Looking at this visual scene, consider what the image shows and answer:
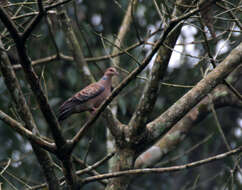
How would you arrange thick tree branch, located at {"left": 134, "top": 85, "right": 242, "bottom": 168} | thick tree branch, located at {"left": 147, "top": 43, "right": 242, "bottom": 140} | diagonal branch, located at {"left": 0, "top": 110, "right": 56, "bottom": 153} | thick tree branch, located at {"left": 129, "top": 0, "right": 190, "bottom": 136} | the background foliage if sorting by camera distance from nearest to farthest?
1. diagonal branch, located at {"left": 0, "top": 110, "right": 56, "bottom": 153}
2. thick tree branch, located at {"left": 129, "top": 0, "right": 190, "bottom": 136}
3. thick tree branch, located at {"left": 147, "top": 43, "right": 242, "bottom": 140}
4. thick tree branch, located at {"left": 134, "top": 85, "right": 242, "bottom": 168}
5. the background foliage

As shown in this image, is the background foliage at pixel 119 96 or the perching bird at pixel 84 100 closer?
the perching bird at pixel 84 100

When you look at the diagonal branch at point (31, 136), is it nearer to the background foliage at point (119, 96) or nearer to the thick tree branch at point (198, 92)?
the thick tree branch at point (198, 92)

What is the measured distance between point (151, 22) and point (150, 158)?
307cm

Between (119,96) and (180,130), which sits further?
(119,96)

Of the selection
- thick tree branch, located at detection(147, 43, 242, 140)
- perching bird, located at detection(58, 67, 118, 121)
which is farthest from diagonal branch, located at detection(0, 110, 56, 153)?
perching bird, located at detection(58, 67, 118, 121)

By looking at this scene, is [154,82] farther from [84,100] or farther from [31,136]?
[84,100]

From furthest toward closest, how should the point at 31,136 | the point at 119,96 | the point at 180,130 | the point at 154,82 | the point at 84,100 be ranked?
the point at 119,96 < the point at 84,100 < the point at 180,130 < the point at 154,82 < the point at 31,136

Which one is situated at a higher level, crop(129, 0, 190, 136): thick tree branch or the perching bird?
crop(129, 0, 190, 136): thick tree branch

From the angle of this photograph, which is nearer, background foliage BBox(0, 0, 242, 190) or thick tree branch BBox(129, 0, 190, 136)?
thick tree branch BBox(129, 0, 190, 136)

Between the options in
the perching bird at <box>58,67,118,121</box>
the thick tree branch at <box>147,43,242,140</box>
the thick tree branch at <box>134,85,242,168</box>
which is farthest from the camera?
the perching bird at <box>58,67,118,121</box>

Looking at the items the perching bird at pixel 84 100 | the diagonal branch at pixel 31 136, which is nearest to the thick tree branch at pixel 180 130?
the perching bird at pixel 84 100

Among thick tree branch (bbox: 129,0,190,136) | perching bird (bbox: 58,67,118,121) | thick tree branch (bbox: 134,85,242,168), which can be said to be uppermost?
thick tree branch (bbox: 129,0,190,136)

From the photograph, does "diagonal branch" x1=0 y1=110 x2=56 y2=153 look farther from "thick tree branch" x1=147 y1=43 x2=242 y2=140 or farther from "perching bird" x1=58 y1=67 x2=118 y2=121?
"perching bird" x1=58 y1=67 x2=118 y2=121

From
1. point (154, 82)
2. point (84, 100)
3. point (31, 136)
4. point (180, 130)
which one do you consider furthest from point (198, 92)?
point (84, 100)
